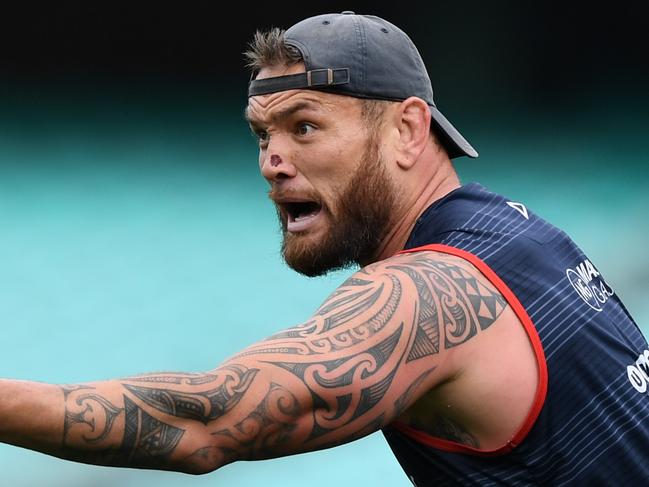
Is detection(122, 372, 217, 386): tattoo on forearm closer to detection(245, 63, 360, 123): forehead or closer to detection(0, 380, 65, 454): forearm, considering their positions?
detection(0, 380, 65, 454): forearm

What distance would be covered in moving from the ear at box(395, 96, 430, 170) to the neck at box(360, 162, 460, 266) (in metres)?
0.05

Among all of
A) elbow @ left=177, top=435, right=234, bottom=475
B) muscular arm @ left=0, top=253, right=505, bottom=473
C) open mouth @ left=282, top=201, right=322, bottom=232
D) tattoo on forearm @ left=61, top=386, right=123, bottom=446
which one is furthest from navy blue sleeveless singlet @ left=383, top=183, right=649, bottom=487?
tattoo on forearm @ left=61, top=386, right=123, bottom=446

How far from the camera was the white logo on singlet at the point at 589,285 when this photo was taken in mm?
2002

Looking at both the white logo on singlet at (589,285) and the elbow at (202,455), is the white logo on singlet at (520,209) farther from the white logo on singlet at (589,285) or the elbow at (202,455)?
the elbow at (202,455)

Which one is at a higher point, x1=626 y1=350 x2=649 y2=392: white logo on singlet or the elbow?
the elbow

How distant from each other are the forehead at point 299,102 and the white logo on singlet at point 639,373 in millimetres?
665

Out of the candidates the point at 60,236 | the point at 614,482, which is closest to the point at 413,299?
the point at 614,482

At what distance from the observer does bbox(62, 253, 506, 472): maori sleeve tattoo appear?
1655 millimetres

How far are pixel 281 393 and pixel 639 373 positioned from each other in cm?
65

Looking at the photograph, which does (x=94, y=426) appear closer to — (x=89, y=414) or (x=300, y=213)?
(x=89, y=414)

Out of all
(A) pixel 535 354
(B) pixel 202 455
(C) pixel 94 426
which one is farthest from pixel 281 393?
(A) pixel 535 354

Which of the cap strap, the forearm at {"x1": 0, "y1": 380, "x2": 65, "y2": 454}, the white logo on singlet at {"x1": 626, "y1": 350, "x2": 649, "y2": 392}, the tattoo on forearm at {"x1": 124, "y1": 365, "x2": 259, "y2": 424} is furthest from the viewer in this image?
the cap strap

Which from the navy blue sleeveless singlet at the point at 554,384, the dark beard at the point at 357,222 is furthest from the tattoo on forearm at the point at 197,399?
the dark beard at the point at 357,222

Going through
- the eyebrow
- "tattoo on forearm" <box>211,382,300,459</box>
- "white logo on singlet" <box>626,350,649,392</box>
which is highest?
the eyebrow
